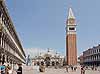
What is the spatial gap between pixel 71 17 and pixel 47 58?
34489mm

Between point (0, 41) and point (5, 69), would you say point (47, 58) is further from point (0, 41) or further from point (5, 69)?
point (5, 69)

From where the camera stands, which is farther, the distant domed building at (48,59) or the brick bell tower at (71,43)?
the distant domed building at (48,59)

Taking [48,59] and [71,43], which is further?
[48,59]

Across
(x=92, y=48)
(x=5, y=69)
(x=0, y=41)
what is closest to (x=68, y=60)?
(x=92, y=48)

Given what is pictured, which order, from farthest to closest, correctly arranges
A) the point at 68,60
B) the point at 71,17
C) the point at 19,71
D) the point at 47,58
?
the point at 47,58 → the point at 71,17 → the point at 68,60 → the point at 19,71

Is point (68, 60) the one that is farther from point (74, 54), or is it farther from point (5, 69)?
point (5, 69)

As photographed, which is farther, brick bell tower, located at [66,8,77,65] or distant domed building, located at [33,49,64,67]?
distant domed building, located at [33,49,64,67]

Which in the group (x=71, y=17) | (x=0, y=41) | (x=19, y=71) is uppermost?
(x=71, y=17)

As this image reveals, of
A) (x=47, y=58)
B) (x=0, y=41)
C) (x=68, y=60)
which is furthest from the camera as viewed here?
(x=47, y=58)

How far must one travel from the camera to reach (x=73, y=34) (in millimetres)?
115938

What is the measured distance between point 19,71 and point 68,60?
302ft

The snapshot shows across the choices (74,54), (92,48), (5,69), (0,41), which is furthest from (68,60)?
(5,69)

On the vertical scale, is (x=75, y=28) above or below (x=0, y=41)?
above

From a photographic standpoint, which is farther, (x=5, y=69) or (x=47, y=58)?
(x=47, y=58)
